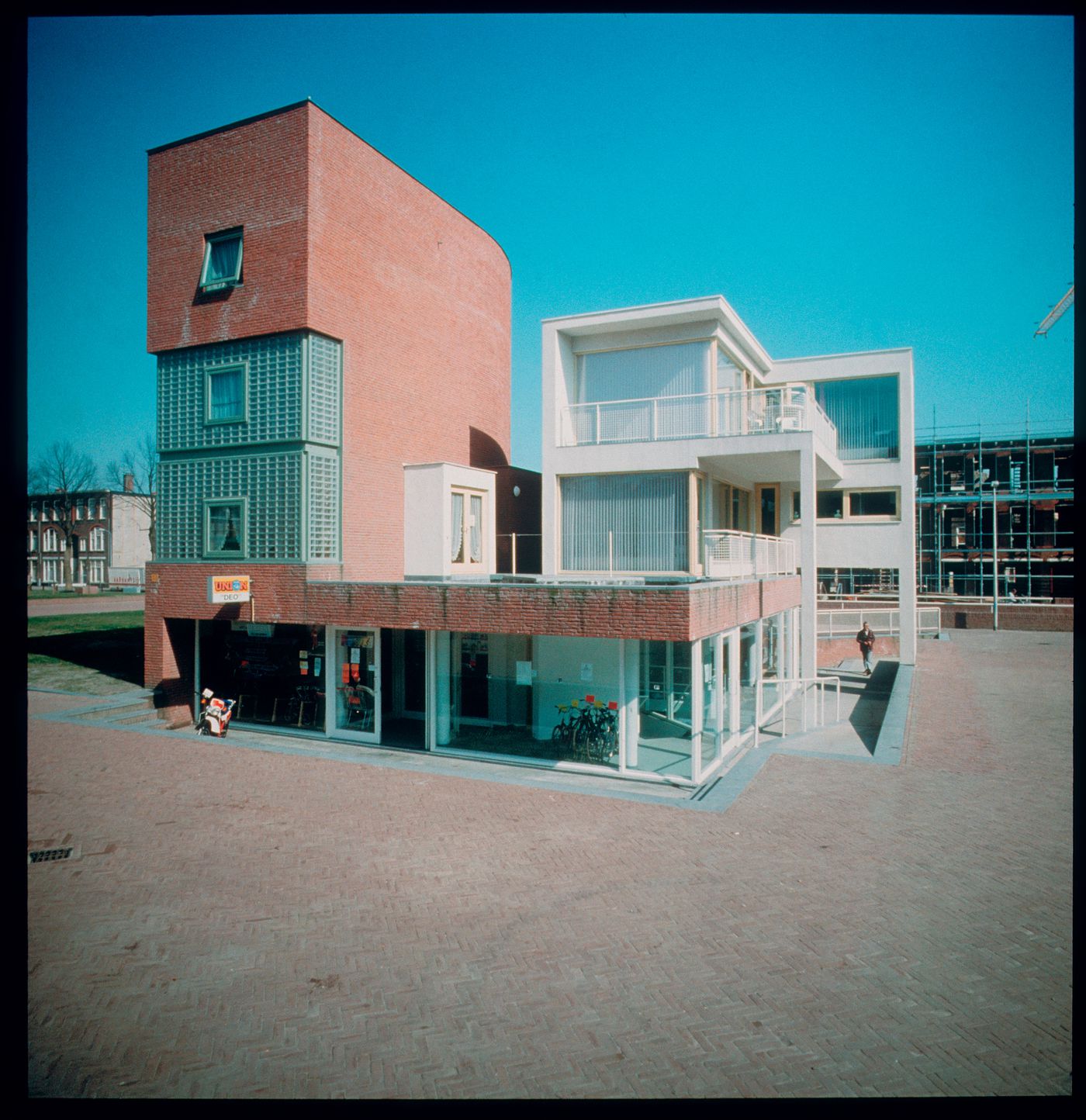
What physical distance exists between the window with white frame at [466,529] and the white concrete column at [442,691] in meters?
3.26

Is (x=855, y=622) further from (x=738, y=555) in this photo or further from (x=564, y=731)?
(x=564, y=731)

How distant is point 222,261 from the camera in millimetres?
16188

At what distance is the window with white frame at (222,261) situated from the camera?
52.0 feet

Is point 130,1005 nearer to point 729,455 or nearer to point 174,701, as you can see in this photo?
point 174,701

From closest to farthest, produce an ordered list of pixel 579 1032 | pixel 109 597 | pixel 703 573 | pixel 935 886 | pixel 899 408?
pixel 579 1032
pixel 935 886
pixel 703 573
pixel 899 408
pixel 109 597

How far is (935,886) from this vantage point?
746 cm

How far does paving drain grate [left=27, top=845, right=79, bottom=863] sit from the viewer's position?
830cm

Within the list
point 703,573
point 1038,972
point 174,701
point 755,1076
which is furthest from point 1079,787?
point 174,701

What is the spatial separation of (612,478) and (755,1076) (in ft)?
44.9

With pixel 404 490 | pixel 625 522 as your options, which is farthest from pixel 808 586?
pixel 404 490

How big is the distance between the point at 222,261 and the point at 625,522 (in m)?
10.1

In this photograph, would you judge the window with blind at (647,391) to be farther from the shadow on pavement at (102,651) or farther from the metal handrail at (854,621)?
the shadow on pavement at (102,651)

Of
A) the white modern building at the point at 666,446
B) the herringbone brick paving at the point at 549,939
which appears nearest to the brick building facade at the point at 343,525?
the white modern building at the point at 666,446

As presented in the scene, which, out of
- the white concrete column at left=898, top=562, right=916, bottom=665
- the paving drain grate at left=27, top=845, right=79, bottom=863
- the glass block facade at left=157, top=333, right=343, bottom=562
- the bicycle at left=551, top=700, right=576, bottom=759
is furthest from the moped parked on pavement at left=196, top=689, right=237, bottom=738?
the white concrete column at left=898, top=562, right=916, bottom=665
